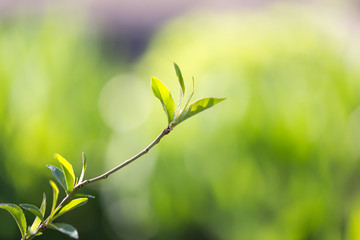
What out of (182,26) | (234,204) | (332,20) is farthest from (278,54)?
(182,26)

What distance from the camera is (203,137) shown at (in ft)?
6.12

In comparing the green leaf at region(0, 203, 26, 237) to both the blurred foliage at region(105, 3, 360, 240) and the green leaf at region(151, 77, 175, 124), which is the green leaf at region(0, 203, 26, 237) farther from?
the blurred foliage at region(105, 3, 360, 240)

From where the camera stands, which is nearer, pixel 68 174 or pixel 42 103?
pixel 68 174

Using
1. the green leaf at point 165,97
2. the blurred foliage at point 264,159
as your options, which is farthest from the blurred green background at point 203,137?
the green leaf at point 165,97

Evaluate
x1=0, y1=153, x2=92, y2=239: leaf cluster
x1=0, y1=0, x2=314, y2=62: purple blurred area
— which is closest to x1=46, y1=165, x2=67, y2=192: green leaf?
x1=0, y1=153, x2=92, y2=239: leaf cluster

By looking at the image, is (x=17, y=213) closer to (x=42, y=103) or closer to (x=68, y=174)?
(x=68, y=174)

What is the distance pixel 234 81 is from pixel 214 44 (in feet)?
2.03

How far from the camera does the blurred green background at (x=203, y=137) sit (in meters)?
1.67

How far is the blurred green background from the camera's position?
1.67 meters

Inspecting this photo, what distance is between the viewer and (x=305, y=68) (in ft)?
6.52

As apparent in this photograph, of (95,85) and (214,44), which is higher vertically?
(214,44)

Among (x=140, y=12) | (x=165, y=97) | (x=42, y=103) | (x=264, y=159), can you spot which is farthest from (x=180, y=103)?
(x=140, y=12)

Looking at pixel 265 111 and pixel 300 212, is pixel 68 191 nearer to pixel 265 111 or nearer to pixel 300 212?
pixel 300 212

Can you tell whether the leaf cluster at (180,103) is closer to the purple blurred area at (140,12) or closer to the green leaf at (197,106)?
the green leaf at (197,106)
